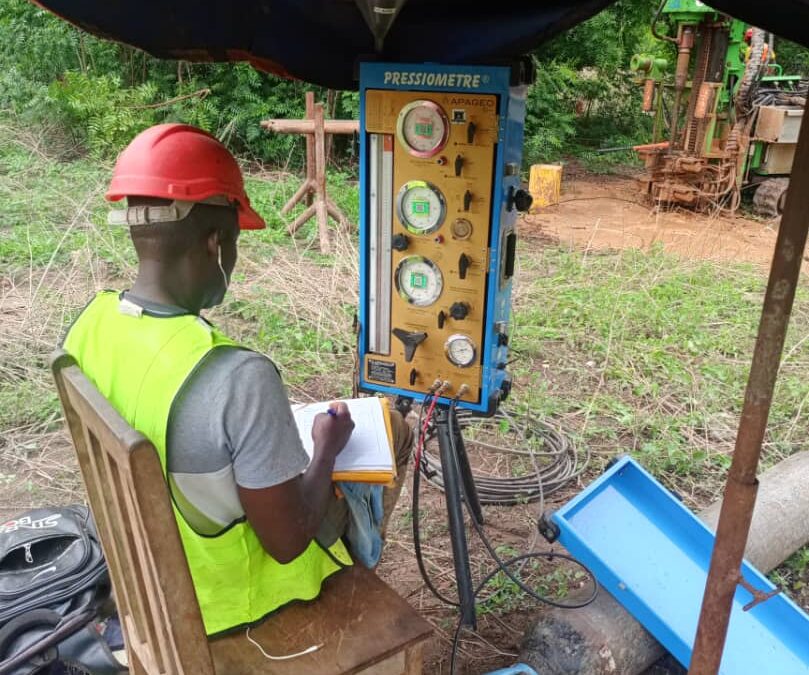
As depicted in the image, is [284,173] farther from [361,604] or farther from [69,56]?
[361,604]

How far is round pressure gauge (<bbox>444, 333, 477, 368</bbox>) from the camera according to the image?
2281 millimetres

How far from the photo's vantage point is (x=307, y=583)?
1748 mm

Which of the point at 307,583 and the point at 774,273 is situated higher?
the point at 774,273

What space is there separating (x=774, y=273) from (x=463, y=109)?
1.12 metres

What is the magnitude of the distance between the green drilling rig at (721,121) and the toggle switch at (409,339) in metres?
6.92

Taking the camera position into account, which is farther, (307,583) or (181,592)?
(307,583)

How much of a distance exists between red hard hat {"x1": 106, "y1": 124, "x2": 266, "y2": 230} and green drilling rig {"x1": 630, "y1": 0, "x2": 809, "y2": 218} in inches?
298

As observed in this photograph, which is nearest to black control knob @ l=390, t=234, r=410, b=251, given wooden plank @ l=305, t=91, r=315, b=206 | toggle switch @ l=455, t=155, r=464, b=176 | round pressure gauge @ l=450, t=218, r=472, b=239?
round pressure gauge @ l=450, t=218, r=472, b=239

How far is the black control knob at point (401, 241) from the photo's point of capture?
2260mm

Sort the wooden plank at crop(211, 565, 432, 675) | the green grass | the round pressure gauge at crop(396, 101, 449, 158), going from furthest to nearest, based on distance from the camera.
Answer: the green grass, the round pressure gauge at crop(396, 101, 449, 158), the wooden plank at crop(211, 565, 432, 675)

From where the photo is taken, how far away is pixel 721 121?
844 cm

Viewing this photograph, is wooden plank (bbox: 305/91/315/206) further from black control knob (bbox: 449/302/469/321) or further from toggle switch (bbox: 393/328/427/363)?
black control knob (bbox: 449/302/469/321)

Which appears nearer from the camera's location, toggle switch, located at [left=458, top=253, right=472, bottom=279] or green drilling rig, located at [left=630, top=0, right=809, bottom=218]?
toggle switch, located at [left=458, top=253, right=472, bottom=279]

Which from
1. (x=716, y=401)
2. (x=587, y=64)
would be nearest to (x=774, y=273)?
(x=716, y=401)
